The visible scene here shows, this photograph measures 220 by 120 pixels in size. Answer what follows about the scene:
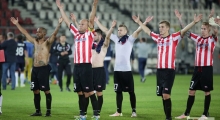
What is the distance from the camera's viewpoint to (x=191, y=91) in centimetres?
1377

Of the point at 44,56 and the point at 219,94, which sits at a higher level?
the point at 44,56

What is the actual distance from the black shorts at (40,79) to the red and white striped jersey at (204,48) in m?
3.74

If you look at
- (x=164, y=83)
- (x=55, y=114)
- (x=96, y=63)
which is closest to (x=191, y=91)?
(x=164, y=83)

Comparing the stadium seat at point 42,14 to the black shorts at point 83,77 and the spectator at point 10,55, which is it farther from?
the black shorts at point 83,77

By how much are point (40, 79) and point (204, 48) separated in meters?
4.12

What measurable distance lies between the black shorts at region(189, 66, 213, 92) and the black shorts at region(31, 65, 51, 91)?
3636mm

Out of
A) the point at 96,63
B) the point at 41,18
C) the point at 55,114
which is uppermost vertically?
the point at 41,18

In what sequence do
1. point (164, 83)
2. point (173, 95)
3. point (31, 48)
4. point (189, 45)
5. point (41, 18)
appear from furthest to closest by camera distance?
point (189, 45) → point (41, 18) → point (31, 48) → point (173, 95) → point (164, 83)

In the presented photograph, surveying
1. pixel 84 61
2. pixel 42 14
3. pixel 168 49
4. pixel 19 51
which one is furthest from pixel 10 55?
pixel 42 14

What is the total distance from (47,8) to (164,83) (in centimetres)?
2751

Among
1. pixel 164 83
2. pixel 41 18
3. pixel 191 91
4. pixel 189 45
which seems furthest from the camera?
pixel 189 45

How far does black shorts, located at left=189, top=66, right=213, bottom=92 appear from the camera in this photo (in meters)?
13.5

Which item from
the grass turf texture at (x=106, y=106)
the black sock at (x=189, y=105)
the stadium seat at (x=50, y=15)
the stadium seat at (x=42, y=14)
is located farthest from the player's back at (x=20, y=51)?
the black sock at (x=189, y=105)

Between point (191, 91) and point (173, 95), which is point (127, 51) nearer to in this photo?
point (191, 91)
